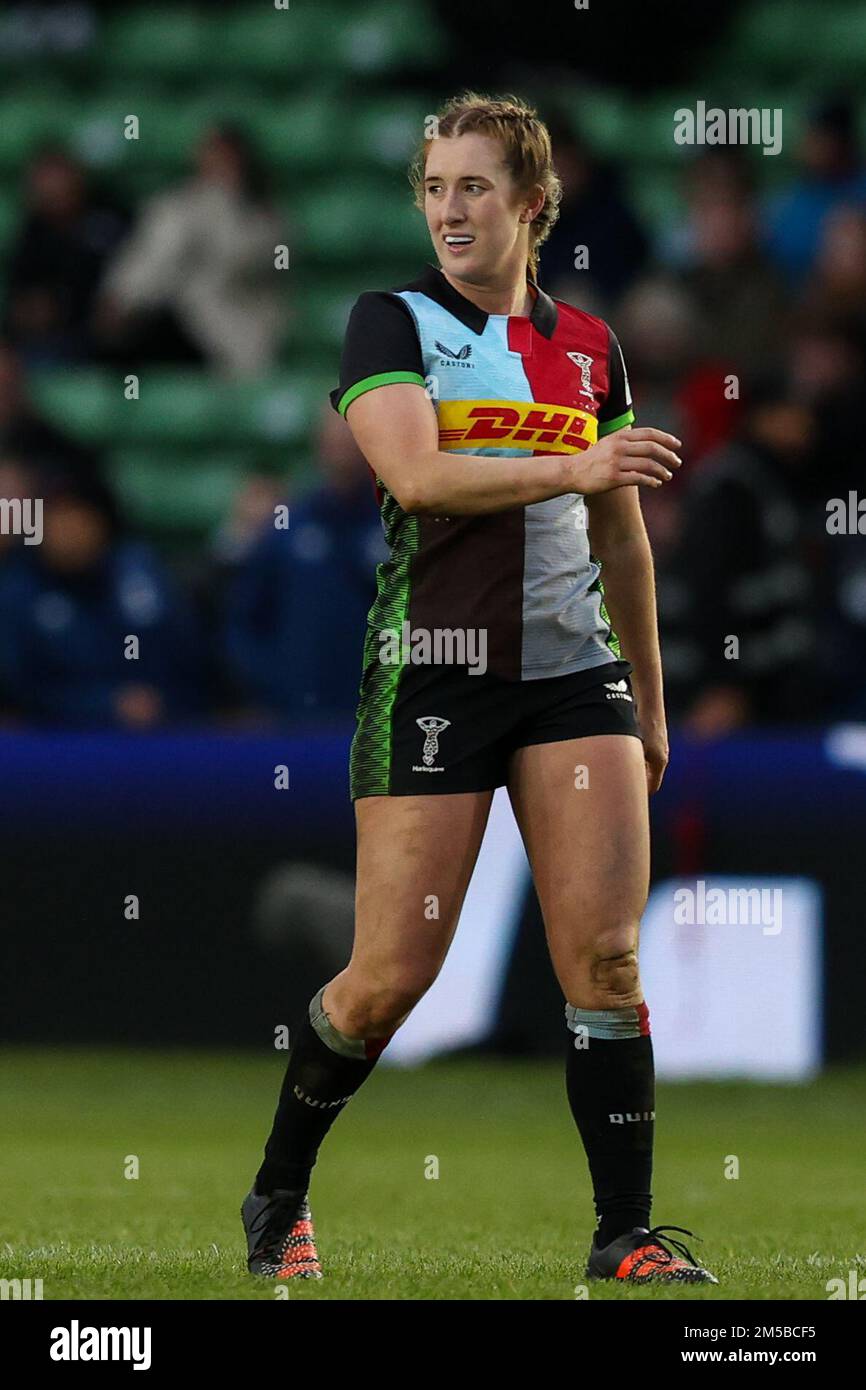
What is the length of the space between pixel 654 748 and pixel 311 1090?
0.99 metres

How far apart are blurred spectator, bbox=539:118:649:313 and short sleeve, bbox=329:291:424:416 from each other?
274 inches

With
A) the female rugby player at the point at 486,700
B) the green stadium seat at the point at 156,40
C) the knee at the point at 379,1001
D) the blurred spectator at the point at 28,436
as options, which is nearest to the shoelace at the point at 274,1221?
the female rugby player at the point at 486,700

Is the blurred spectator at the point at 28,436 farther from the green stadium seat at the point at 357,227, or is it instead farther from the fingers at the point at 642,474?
the fingers at the point at 642,474

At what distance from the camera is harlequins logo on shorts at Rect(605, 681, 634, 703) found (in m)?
4.80

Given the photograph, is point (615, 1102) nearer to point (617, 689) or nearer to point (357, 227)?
point (617, 689)

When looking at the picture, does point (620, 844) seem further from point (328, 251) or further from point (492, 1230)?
point (328, 251)

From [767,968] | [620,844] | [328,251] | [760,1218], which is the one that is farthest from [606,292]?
[620,844]

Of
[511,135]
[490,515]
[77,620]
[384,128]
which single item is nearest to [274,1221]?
[490,515]

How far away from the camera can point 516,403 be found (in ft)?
15.5

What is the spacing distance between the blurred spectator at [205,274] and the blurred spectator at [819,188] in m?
2.54

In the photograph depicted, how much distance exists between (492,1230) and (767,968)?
3.02m

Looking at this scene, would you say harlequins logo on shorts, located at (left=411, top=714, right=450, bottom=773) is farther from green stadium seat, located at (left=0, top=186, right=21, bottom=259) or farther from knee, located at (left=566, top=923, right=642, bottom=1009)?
green stadium seat, located at (left=0, top=186, right=21, bottom=259)

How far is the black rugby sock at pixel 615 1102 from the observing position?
474 centimetres
